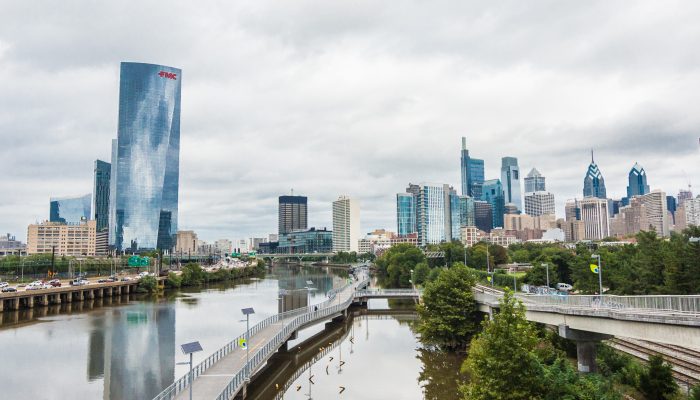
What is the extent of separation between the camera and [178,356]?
56594 mm

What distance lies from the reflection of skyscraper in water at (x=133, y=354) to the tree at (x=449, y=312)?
92.2 ft

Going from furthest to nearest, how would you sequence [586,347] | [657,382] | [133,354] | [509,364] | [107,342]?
[107,342] → [133,354] → [586,347] → [657,382] → [509,364]

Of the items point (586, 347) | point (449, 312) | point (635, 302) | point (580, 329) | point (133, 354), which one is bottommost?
point (133, 354)

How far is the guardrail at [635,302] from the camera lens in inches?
1113

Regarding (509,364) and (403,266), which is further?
(403,266)

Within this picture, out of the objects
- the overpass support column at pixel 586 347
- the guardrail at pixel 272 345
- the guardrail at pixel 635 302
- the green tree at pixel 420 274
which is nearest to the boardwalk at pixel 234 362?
the guardrail at pixel 272 345

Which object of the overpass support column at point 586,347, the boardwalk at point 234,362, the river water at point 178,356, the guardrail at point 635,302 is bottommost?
the river water at point 178,356

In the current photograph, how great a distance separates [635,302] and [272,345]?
31.2m

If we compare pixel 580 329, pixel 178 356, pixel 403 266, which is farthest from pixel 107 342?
pixel 403 266

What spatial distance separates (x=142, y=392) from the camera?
43.6 m

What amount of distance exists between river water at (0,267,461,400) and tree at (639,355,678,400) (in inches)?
590

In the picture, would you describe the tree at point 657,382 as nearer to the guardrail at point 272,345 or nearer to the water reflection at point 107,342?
the guardrail at point 272,345

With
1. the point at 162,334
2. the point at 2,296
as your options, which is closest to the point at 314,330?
the point at 162,334

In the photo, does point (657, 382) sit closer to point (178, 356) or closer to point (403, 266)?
point (178, 356)
